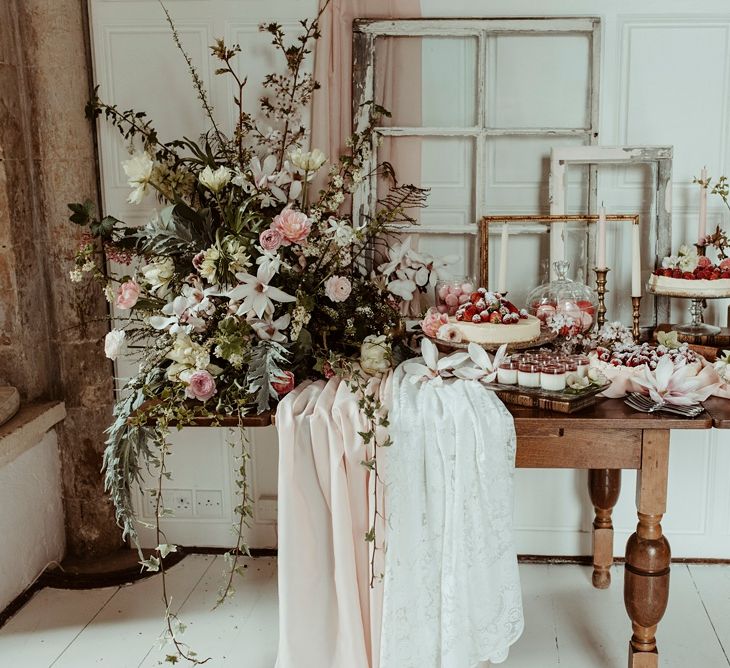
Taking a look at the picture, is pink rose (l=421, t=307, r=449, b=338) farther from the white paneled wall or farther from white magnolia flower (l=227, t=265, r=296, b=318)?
the white paneled wall

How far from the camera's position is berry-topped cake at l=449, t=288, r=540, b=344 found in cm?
263

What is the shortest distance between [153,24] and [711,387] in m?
2.48

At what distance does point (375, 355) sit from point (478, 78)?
1.26m

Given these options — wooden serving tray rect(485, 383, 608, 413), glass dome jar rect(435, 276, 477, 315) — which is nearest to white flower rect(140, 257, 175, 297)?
glass dome jar rect(435, 276, 477, 315)

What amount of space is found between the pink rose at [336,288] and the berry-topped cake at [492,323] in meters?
0.36

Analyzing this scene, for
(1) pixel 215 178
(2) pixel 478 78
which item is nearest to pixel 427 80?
(2) pixel 478 78

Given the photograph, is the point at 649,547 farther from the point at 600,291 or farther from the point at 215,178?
the point at 215,178

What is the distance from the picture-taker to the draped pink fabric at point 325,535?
7.91 ft

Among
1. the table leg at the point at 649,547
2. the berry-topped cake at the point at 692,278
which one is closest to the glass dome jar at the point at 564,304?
the berry-topped cake at the point at 692,278

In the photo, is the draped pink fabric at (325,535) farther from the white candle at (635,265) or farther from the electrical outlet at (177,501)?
the electrical outlet at (177,501)

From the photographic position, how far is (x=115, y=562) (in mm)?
3580

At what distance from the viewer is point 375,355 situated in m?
2.63

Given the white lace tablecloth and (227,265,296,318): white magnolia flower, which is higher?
(227,265,296,318): white magnolia flower

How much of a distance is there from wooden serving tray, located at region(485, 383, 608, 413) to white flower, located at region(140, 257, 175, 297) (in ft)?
3.49
